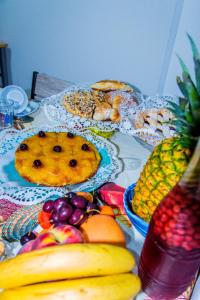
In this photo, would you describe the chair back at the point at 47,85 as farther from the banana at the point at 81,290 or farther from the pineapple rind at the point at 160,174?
the banana at the point at 81,290

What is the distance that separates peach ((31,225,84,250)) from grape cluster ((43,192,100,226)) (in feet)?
0.23

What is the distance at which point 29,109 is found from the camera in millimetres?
1208

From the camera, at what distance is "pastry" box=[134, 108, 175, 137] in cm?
103

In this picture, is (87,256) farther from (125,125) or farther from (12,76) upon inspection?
(12,76)

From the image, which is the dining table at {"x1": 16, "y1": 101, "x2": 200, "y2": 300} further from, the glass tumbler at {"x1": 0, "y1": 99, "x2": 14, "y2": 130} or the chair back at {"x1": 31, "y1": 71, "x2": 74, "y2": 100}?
the chair back at {"x1": 31, "y1": 71, "x2": 74, "y2": 100}

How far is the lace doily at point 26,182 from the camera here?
721mm

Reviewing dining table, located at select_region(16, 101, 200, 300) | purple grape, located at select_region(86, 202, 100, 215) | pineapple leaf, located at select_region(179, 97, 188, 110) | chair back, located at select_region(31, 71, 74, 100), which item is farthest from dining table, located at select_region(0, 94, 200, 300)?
chair back, located at select_region(31, 71, 74, 100)

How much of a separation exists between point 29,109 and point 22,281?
2.97 feet

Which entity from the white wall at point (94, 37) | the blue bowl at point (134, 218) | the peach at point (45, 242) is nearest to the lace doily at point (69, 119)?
the blue bowl at point (134, 218)

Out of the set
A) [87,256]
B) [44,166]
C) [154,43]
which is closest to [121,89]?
[44,166]

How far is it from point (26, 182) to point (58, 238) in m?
0.36

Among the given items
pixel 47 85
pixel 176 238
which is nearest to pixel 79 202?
pixel 176 238

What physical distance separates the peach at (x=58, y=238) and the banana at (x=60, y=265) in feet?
0.13

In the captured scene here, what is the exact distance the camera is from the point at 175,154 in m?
0.55
